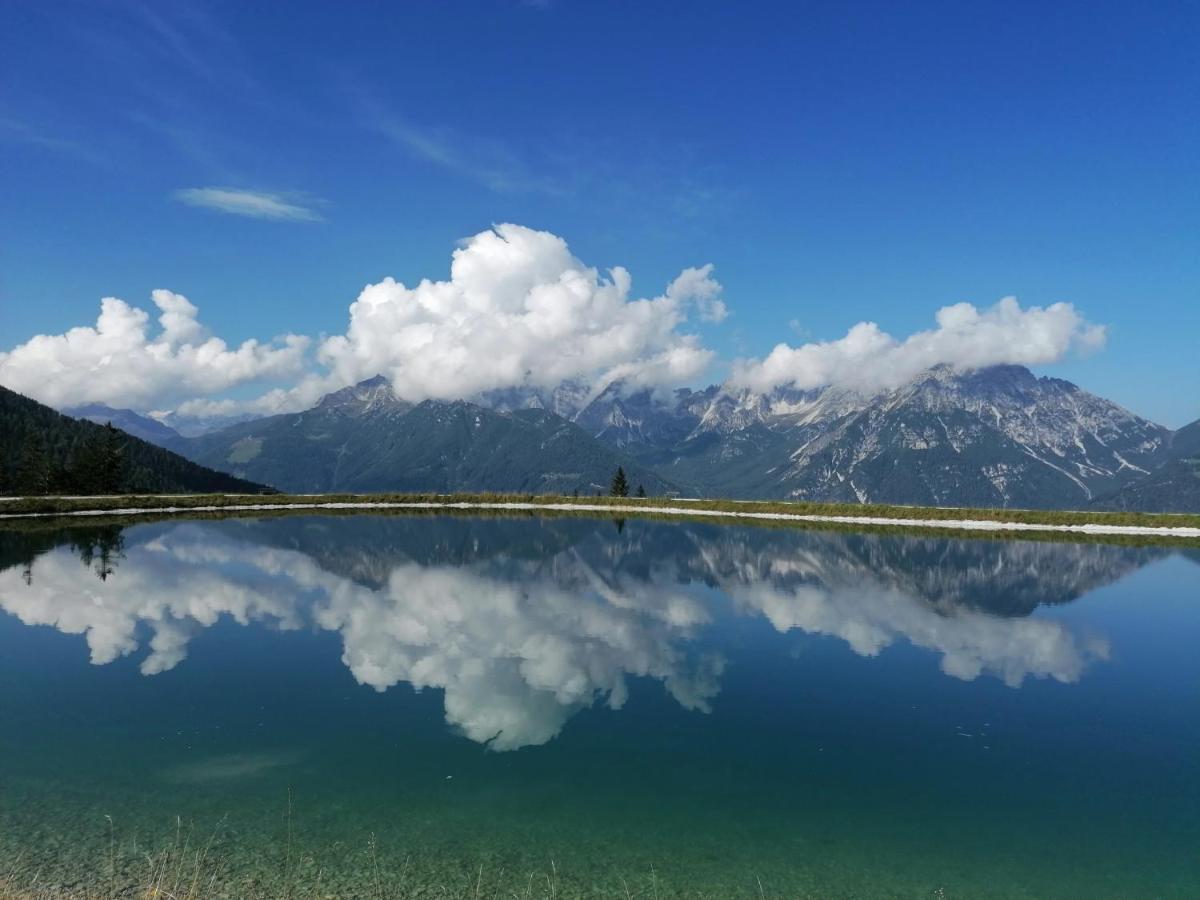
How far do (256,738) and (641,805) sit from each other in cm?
1238

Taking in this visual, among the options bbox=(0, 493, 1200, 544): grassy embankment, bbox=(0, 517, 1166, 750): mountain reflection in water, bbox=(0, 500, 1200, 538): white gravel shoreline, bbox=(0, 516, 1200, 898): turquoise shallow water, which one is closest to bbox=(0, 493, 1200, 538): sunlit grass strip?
bbox=(0, 500, 1200, 538): white gravel shoreline

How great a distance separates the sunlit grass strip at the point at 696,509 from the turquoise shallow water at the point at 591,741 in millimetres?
63300

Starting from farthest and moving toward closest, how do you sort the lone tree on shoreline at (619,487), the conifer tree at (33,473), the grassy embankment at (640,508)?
1. the lone tree on shoreline at (619,487)
2. the conifer tree at (33,473)
3. the grassy embankment at (640,508)

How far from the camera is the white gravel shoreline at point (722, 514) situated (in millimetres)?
103688

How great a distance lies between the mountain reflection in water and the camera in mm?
30141

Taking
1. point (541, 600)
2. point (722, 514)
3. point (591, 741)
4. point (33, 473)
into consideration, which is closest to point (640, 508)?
point (722, 514)

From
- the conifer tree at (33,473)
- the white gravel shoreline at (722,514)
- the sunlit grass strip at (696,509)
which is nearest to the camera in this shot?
the white gravel shoreline at (722,514)

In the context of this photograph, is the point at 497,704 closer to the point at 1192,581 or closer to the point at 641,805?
the point at 641,805

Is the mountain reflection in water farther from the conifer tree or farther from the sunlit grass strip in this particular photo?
the conifer tree

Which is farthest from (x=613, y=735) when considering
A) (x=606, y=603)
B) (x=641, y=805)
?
(x=606, y=603)

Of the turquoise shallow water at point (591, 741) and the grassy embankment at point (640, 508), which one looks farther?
the grassy embankment at point (640, 508)

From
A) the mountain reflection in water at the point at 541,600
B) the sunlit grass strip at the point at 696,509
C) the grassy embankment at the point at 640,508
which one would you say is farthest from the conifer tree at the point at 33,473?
the mountain reflection in water at the point at 541,600

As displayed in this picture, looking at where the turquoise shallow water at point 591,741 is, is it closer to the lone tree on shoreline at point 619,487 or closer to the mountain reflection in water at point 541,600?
the mountain reflection in water at point 541,600

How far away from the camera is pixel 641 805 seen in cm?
1822
